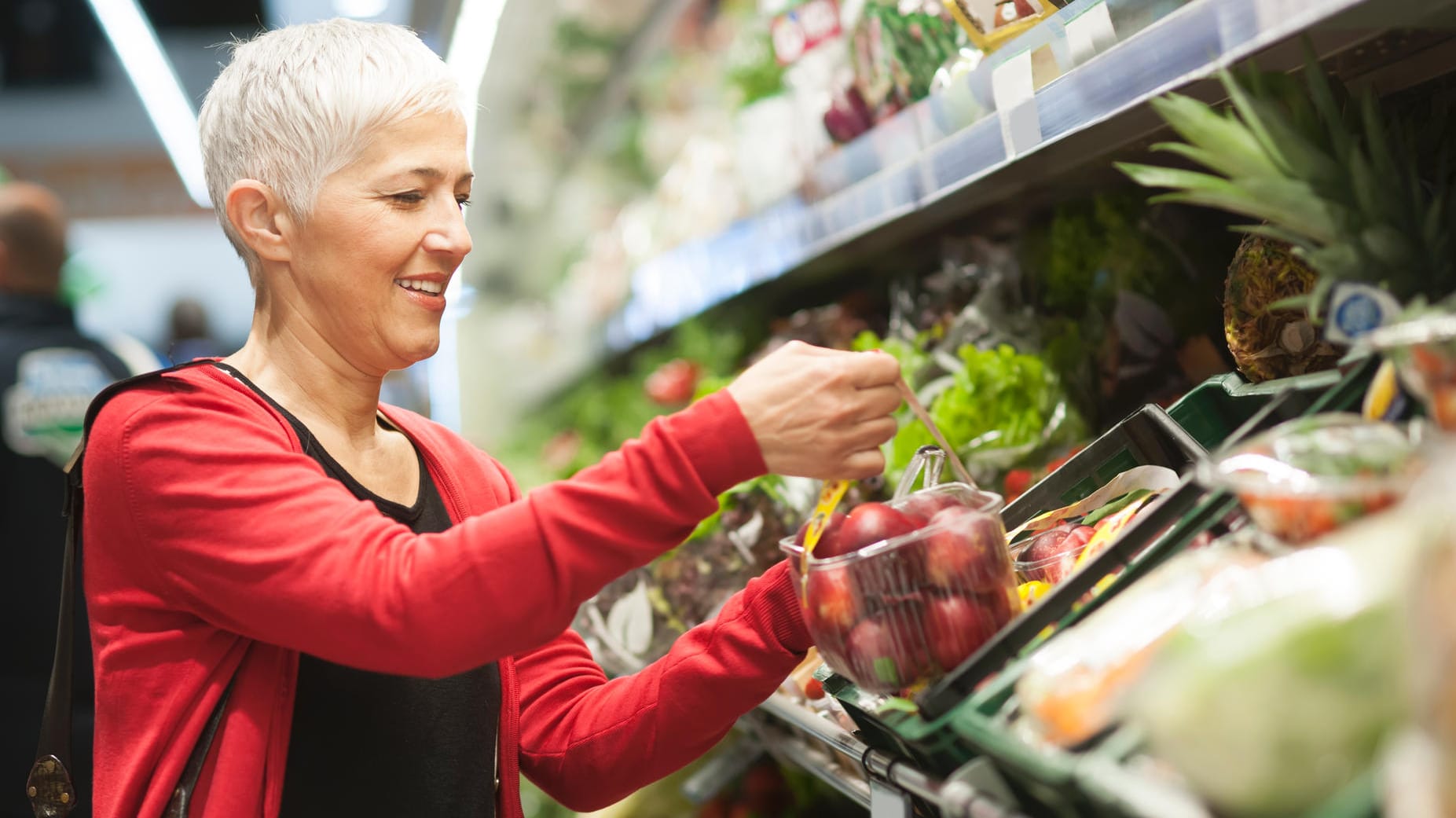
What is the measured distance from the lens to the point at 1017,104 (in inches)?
52.8

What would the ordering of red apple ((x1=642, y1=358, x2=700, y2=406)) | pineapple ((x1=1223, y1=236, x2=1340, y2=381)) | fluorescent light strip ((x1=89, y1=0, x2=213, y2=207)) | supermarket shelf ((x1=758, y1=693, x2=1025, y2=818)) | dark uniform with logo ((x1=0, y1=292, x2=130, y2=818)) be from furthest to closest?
fluorescent light strip ((x1=89, y1=0, x2=213, y2=207))
red apple ((x1=642, y1=358, x2=700, y2=406))
dark uniform with logo ((x1=0, y1=292, x2=130, y2=818))
pineapple ((x1=1223, y1=236, x2=1340, y2=381))
supermarket shelf ((x1=758, y1=693, x2=1025, y2=818))

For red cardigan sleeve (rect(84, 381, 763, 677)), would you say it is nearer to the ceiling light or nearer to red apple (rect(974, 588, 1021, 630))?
red apple (rect(974, 588, 1021, 630))

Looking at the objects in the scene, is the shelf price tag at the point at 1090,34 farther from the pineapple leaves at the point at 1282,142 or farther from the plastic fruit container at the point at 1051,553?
the plastic fruit container at the point at 1051,553

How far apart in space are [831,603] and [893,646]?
7 cm

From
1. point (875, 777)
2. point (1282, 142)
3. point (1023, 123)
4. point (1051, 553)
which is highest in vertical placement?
point (1023, 123)

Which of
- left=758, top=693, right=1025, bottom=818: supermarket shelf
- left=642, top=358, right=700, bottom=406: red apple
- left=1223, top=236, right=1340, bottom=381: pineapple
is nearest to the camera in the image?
left=758, top=693, right=1025, bottom=818: supermarket shelf

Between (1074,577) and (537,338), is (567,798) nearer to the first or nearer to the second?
(1074,577)

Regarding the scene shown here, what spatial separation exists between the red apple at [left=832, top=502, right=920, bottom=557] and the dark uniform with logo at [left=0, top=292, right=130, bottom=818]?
106 inches

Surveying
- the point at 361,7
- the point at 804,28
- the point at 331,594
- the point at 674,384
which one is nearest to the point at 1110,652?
the point at 331,594

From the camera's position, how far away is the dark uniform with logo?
116 inches

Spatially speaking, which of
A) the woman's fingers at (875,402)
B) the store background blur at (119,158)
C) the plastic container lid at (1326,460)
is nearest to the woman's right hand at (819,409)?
the woman's fingers at (875,402)

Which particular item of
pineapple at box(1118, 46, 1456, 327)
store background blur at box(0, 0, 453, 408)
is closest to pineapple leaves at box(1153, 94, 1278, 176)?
pineapple at box(1118, 46, 1456, 327)

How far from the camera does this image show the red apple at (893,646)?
0.97m

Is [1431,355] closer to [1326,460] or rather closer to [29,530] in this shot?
[1326,460]
